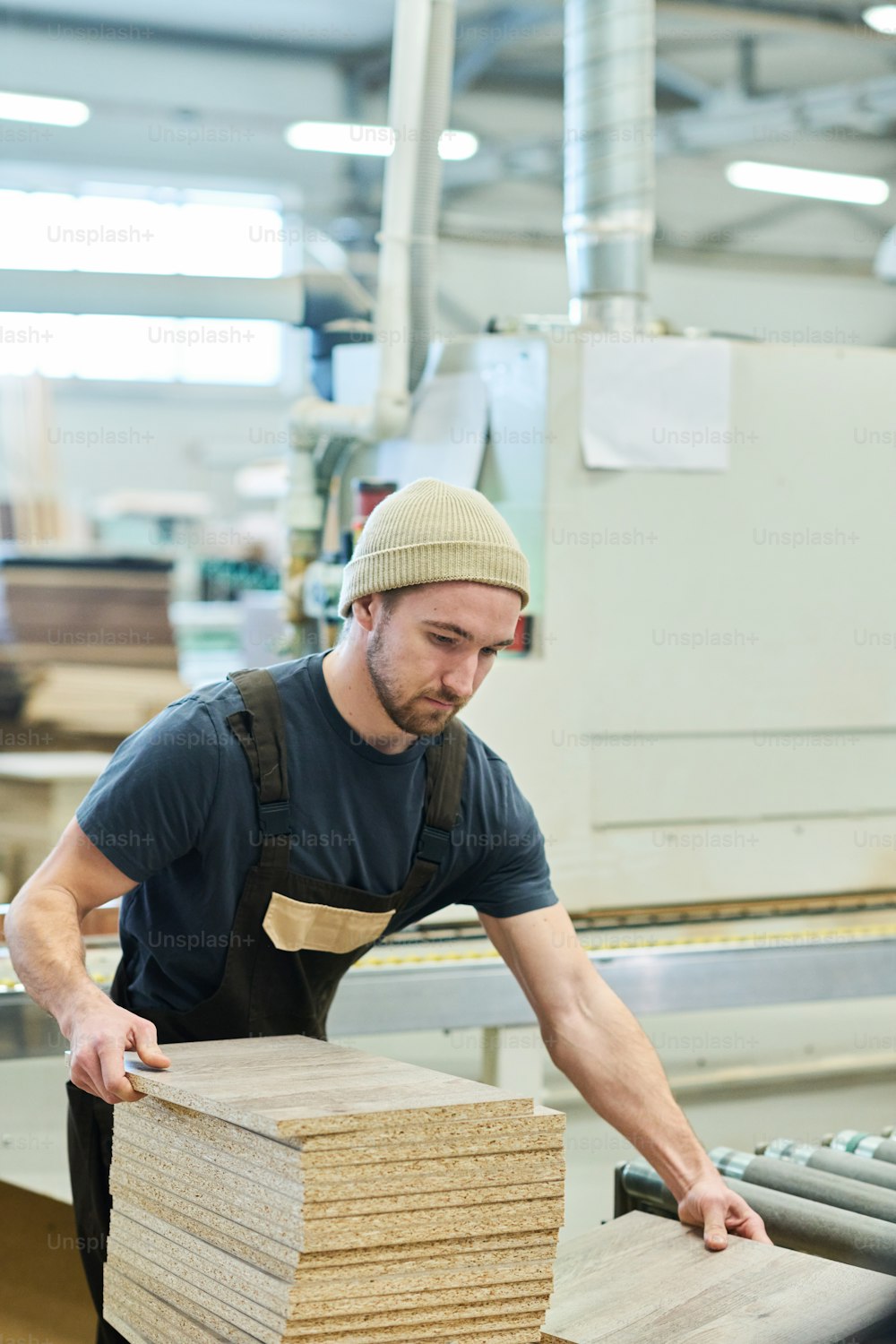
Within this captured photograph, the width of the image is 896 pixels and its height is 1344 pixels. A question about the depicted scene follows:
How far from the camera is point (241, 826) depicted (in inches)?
69.8

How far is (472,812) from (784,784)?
1242 mm

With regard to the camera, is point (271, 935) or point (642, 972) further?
point (642, 972)

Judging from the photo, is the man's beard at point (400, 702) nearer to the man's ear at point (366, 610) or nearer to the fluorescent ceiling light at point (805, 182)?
the man's ear at point (366, 610)

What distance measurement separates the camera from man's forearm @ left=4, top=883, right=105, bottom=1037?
1.57 m

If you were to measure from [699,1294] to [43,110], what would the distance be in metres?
7.41

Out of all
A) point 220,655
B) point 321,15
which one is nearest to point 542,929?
point 220,655

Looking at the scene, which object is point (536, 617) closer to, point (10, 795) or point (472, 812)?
point (472, 812)

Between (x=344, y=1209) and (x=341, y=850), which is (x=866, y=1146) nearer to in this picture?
(x=341, y=850)

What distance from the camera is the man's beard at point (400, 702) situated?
1.74 meters

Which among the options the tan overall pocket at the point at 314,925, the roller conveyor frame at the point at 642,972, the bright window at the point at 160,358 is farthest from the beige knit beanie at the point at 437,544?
the bright window at the point at 160,358

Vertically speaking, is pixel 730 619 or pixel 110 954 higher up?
pixel 730 619

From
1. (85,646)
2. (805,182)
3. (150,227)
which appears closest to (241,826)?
(85,646)

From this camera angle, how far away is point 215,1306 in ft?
4.53

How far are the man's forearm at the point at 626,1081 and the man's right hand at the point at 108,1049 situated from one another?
62 cm
